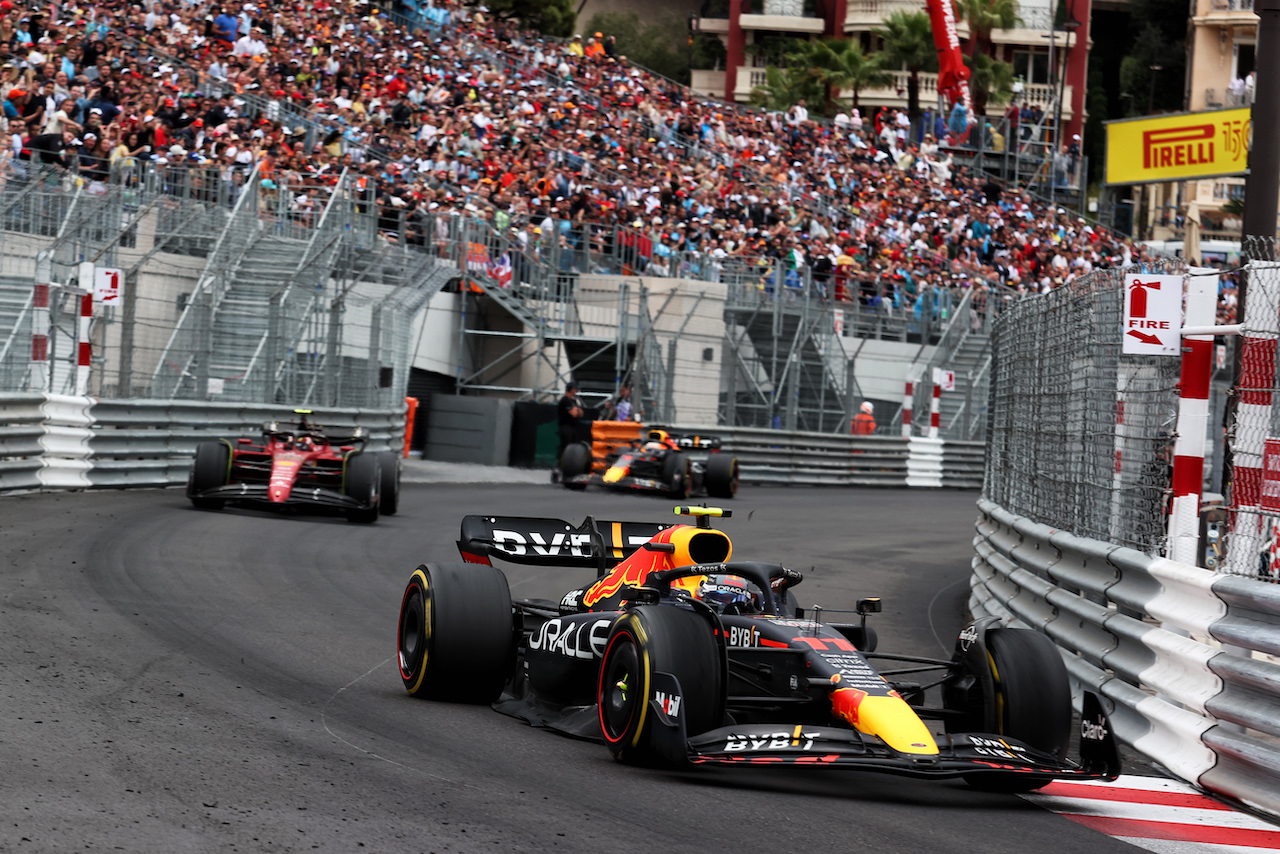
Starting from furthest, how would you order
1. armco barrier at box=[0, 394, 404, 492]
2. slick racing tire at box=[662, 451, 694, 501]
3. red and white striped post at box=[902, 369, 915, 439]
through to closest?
red and white striped post at box=[902, 369, 915, 439]
slick racing tire at box=[662, 451, 694, 501]
armco barrier at box=[0, 394, 404, 492]

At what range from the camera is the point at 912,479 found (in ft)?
97.2

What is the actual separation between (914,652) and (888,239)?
2738 centimetres

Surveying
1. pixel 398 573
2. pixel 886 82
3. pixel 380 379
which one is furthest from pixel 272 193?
pixel 886 82

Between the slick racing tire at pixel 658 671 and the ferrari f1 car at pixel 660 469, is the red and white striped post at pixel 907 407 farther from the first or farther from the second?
the slick racing tire at pixel 658 671

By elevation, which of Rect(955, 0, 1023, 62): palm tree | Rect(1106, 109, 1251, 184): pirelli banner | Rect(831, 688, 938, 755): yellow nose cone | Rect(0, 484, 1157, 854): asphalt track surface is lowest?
Rect(0, 484, 1157, 854): asphalt track surface

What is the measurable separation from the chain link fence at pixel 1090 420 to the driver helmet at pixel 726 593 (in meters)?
2.15

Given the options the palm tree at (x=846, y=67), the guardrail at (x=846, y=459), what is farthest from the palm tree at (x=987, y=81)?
the guardrail at (x=846, y=459)

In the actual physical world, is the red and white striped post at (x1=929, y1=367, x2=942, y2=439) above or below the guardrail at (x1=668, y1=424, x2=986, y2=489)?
above

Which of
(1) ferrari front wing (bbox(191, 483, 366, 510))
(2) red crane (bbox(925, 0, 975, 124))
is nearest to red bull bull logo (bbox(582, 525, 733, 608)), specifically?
(1) ferrari front wing (bbox(191, 483, 366, 510))

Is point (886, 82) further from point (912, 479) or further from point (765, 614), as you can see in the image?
point (765, 614)

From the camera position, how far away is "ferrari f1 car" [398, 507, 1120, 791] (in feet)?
19.6

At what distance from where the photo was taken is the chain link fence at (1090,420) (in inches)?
323

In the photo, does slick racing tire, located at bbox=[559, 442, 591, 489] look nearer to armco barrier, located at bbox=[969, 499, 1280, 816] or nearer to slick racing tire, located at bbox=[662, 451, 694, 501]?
slick racing tire, located at bbox=[662, 451, 694, 501]

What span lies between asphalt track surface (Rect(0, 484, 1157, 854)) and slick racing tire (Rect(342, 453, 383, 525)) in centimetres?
379
